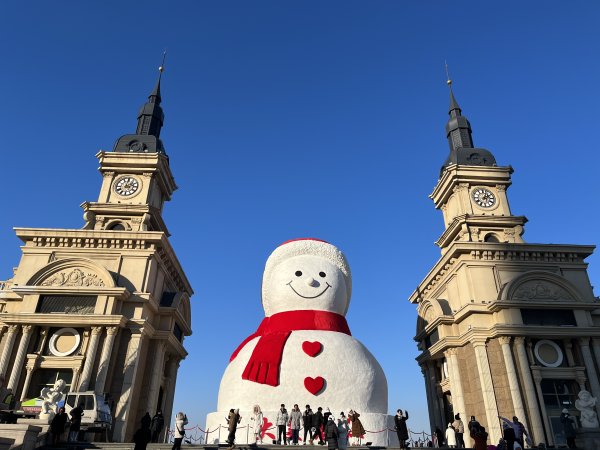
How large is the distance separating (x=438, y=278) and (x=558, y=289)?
7362 mm

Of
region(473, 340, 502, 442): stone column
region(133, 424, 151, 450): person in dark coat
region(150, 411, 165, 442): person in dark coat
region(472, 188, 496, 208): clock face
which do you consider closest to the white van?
region(150, 411, 165, 442): person in dark coat

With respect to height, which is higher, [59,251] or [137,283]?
[59,251]

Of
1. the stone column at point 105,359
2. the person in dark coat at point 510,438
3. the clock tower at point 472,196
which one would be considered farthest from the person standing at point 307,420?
the clock tower at point 472,196

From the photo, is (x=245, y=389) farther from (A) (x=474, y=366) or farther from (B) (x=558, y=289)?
(B) (x=558, y=289)

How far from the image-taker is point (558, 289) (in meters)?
25.8

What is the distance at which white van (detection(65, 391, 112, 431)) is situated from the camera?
55.1ft

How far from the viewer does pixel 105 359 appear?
21109mm

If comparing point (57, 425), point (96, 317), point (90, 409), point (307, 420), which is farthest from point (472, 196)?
point (57, 425)

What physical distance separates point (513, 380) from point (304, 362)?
12.9 meters

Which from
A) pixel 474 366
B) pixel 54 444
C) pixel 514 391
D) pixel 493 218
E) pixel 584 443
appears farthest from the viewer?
pixel 493 218

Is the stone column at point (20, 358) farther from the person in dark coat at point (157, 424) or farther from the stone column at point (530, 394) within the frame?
the stone column at point (530, 394)

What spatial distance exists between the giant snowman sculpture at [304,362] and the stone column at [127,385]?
5.61 metres

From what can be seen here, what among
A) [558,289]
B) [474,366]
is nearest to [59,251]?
[474,366]

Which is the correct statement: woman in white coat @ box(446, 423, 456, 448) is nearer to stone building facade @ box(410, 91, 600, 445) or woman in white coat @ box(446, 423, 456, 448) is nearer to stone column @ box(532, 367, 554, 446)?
stone building facade @ box(410, 91, 600, 445)
